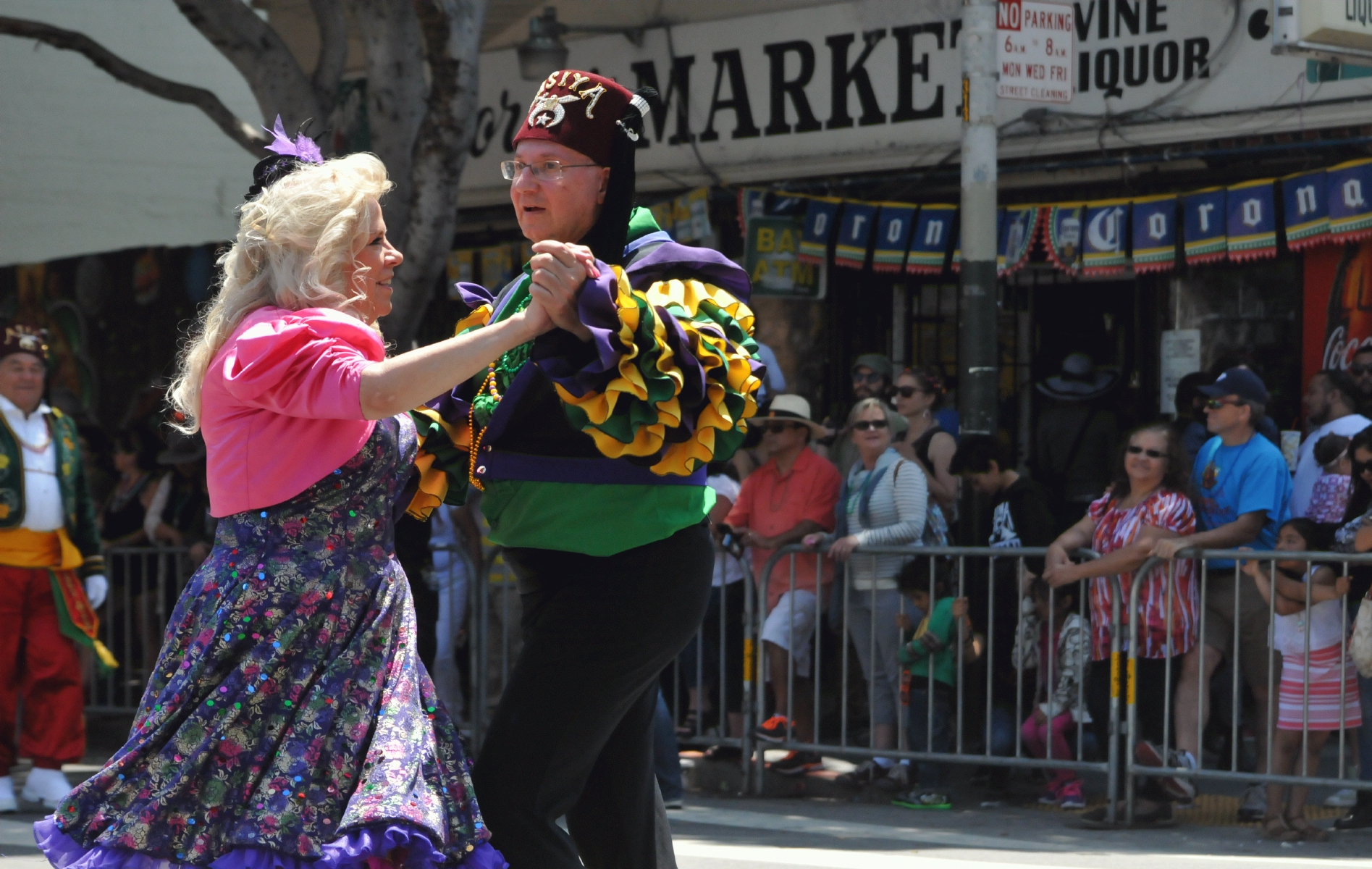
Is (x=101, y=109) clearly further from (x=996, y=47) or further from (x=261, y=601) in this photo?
(x=261, y=601)

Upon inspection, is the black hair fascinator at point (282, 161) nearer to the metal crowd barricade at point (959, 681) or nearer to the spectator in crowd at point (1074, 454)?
the metal crowd barricade at point (959, 681)

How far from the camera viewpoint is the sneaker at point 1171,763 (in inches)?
278

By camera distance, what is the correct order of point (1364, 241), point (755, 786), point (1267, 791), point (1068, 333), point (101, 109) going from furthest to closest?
point (101, 109)
point (1068, 333)
point (1364, 241)
point (755, 786)
point (1267, 791)

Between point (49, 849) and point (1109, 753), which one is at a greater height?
point (49, 849)

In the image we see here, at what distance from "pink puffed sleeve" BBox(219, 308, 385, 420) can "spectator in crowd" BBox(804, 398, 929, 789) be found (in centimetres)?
497

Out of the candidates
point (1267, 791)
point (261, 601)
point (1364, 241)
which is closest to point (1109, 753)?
point (1267, 791)

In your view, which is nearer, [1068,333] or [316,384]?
[316,384]

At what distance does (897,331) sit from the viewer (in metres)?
12.2

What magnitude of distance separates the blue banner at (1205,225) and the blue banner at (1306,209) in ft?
1.25

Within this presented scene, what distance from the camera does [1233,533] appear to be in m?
7.32

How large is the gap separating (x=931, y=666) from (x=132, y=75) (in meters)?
5.11

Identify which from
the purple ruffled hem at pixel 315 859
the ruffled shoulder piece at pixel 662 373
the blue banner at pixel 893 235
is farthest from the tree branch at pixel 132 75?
the purple ruffled hem at pixel 315 859

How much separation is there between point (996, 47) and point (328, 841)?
19.8 ft

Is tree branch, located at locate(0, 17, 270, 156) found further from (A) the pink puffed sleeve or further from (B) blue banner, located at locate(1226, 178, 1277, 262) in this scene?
(A) the pink puffed sleeve
